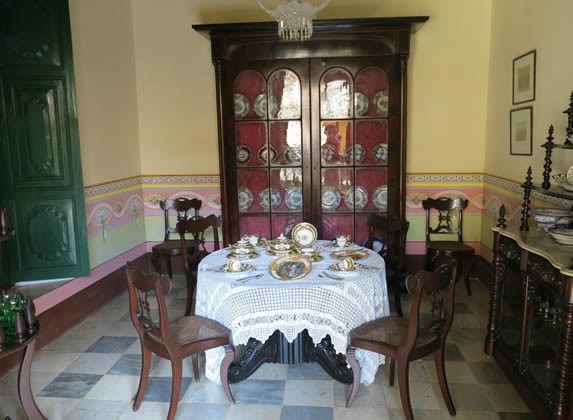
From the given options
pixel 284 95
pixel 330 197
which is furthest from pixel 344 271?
pixel 284 95

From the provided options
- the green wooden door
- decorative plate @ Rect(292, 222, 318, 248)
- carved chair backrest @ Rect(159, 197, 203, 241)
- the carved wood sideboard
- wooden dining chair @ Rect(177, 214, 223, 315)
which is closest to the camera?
the carved wood sideboard

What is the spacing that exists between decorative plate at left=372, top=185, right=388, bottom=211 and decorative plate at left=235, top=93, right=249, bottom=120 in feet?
4.64

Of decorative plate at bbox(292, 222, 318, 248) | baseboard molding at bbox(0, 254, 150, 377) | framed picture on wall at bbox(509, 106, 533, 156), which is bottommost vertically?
baseboard molding at bbox(0, 254, 150, 377)

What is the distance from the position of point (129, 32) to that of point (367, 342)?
3829 mm

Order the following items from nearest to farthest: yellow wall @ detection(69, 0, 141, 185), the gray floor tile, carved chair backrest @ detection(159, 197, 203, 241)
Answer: the gray floor tile → yellow wall @ detection(69, 0, 141, 185) → carved chair backrest @ detection(159, 197, 203, 241)

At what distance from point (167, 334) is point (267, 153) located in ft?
7.90

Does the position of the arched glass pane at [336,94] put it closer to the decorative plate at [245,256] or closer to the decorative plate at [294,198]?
the decorative plate at [294,198]

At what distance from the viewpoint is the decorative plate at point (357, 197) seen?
438 centimetres

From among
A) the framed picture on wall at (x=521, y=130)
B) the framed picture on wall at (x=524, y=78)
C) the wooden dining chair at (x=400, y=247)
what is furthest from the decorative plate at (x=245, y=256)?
the framed picture on wall at (x=524, y=78)

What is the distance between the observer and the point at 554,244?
2418mm

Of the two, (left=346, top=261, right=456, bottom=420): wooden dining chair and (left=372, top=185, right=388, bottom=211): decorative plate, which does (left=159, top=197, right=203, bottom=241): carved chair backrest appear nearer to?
(left=372, top=185, right=388, bottom=211): decorative plate

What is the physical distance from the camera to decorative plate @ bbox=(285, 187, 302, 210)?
4.41 meters

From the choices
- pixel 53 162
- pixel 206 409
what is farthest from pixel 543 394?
pixel 53 162

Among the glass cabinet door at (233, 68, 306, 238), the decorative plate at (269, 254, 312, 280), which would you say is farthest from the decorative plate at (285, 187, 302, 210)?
the decorative plate at (269, 254, 312, 280)
